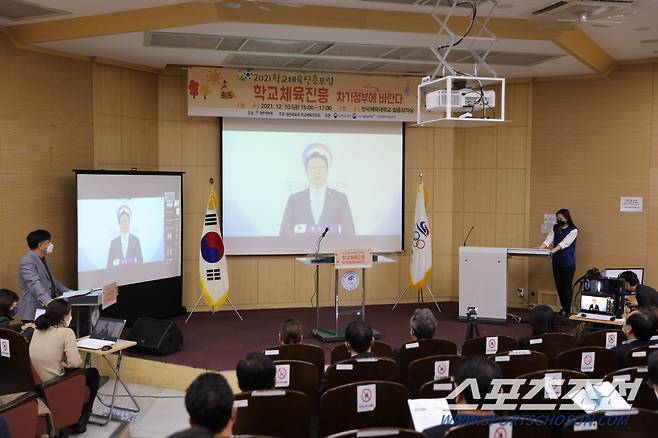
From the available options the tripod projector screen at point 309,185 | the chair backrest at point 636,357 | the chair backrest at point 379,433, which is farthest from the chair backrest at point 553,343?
the tripod projector screen at point 309,185

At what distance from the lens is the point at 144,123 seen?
8.55 m

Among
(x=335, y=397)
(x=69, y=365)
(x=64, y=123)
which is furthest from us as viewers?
(x=64, y=123)

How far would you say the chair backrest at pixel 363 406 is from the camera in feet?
10.2

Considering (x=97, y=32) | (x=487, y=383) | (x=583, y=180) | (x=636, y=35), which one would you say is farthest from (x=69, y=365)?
(x=583, y=180)

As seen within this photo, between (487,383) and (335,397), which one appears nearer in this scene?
(487,383)

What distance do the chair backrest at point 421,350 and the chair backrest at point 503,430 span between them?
178cm

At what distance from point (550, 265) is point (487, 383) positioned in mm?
6822

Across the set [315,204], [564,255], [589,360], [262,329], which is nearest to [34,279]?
[262,329]

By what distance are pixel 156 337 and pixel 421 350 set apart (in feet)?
11.2

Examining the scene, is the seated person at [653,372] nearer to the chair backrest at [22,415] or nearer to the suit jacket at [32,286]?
the chair backrest at [22,415]

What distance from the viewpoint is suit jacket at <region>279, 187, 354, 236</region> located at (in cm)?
903

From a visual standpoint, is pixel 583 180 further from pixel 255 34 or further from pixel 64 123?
pixel 64 123

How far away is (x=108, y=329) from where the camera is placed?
5.29m

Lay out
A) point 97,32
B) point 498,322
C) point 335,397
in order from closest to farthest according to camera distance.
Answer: point 335,397 → point 97,32 → point 498,322
